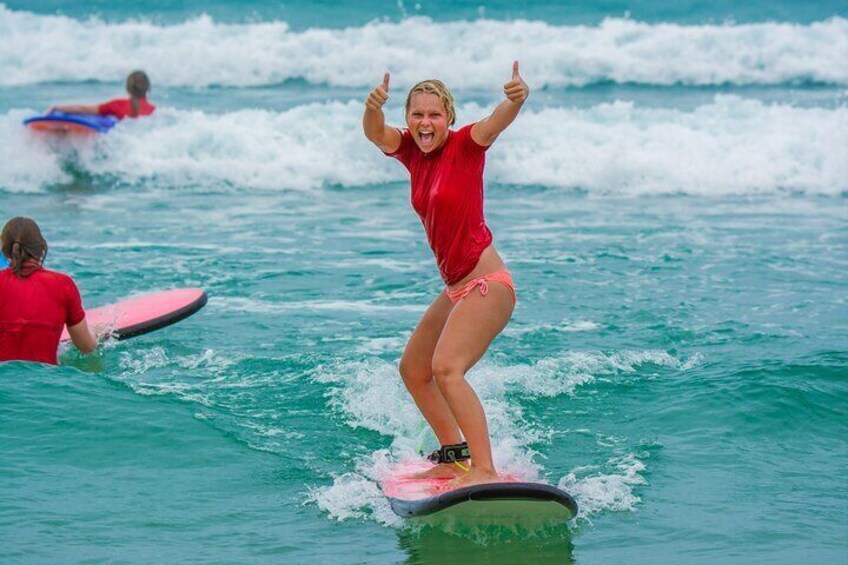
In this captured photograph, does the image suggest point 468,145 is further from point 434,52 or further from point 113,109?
point 434,52

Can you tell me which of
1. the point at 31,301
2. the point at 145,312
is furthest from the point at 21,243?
the point at 145,312

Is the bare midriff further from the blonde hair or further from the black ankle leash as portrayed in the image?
the black ankle leash

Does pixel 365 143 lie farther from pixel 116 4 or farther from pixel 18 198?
pixel 116 4

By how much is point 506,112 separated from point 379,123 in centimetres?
60

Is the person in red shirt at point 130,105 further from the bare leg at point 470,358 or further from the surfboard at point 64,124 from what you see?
the bare leg at point 470,358

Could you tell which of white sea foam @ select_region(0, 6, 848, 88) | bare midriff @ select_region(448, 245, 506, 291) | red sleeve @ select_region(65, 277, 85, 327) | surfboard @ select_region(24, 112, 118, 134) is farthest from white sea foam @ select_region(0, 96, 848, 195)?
bare midriff @ select_region(448, 245, 506, 291)

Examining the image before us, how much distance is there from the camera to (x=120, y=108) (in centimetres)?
1869

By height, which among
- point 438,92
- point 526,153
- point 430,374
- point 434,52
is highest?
point 434,52

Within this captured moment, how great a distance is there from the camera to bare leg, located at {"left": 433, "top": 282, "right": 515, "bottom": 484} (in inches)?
220

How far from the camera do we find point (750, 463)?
662 cm

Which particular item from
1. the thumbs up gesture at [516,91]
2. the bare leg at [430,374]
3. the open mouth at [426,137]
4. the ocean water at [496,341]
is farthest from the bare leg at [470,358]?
the thumbs up gesture at [516,91]

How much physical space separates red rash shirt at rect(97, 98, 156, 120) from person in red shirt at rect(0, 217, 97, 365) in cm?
1130

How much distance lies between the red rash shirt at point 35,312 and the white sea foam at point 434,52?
18.2m

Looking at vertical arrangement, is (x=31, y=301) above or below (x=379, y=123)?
below
